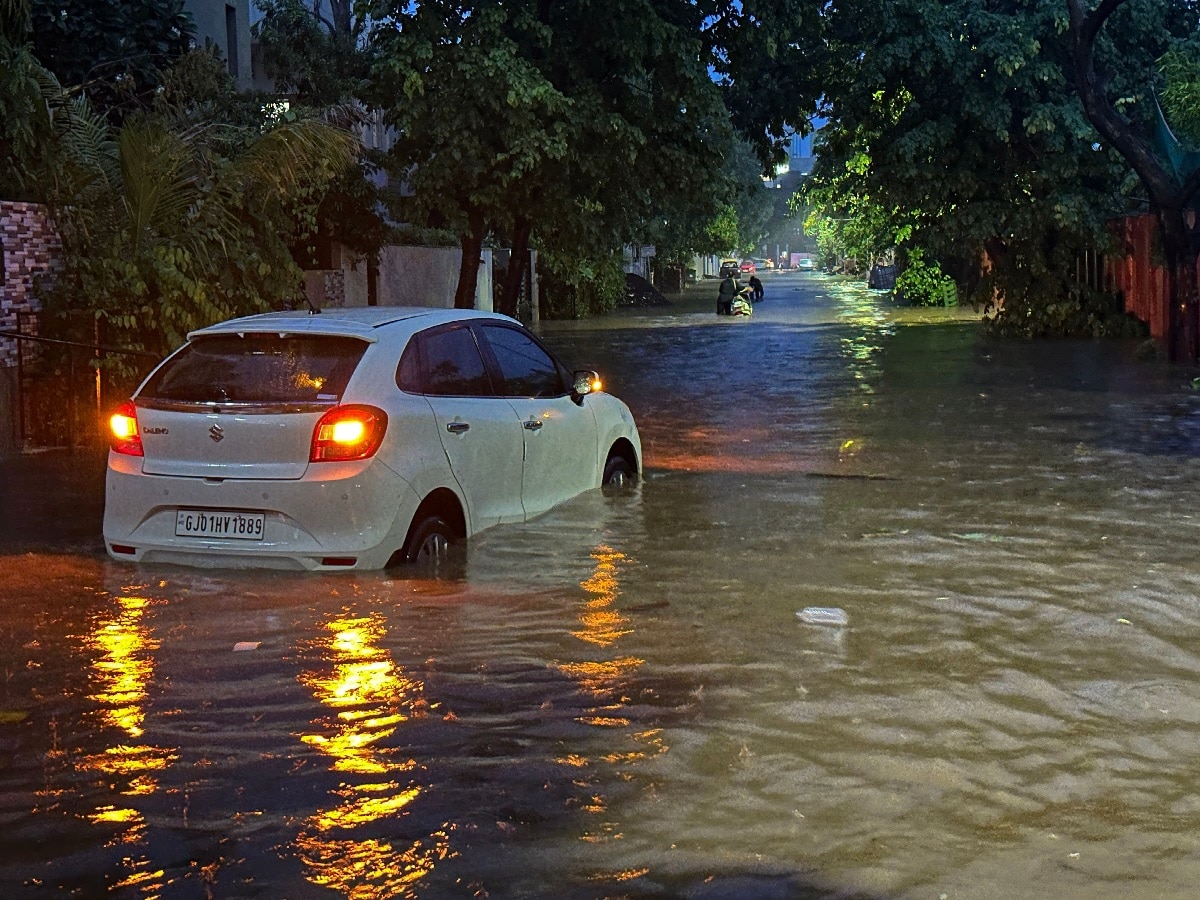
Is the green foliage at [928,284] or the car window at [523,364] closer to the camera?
the car window at [523,364]

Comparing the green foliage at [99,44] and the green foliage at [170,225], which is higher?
the green foliage at [99,44]

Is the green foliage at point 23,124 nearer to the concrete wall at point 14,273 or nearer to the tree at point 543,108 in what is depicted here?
the concrete wall at point 14,273

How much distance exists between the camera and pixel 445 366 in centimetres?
892

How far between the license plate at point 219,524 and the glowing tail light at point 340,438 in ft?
1.52

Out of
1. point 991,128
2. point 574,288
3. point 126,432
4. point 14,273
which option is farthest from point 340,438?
point 574,288

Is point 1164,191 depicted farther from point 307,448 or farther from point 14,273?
point 307,448

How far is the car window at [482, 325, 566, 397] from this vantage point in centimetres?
955

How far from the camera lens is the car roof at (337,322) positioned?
8.41 meters

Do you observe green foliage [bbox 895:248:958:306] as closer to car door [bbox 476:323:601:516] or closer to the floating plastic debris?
car door [bbox 476:323:601:516]

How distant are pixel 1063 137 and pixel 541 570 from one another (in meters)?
23.1

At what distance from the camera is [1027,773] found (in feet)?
17.5

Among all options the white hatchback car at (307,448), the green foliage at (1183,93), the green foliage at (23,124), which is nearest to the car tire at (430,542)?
the white hatchback car at (307,448)

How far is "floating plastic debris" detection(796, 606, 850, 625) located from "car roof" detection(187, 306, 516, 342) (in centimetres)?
261

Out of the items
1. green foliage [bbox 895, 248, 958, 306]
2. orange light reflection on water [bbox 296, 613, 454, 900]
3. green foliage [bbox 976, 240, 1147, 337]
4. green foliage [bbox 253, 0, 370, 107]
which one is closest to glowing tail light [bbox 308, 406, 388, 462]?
orange light reflection on water [bbox 296, 613, 454, 900]
